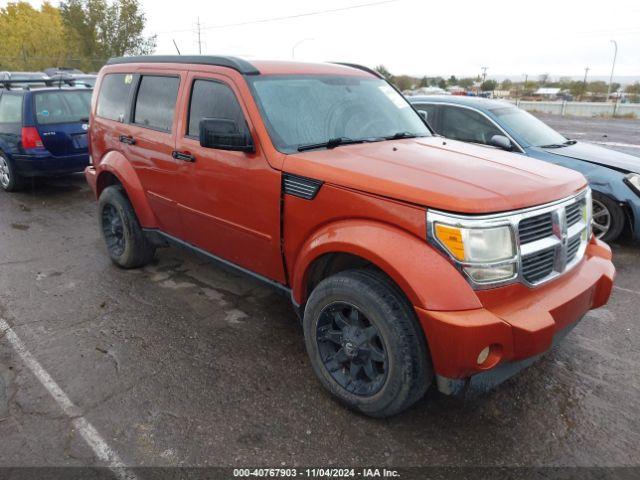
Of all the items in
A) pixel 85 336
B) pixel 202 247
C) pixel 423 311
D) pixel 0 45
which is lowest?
pixel 85 336

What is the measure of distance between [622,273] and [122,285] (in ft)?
16.3

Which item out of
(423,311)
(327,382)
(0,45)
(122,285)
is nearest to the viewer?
(423,311)

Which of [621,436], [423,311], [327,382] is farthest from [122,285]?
[621,436]

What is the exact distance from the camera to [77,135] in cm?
782

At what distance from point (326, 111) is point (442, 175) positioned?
1.20 m

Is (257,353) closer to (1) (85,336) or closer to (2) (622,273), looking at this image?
(1) (85,336)

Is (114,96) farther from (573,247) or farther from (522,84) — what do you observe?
(522,84)

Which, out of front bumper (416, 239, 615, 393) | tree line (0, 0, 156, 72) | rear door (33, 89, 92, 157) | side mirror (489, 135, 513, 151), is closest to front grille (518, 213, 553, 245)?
front bumper (416, 239, 615, 393)

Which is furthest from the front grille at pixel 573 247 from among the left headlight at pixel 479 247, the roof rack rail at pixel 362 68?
the roof rack rail at pixel 362 68

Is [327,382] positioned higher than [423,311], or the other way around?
→ [423,311]

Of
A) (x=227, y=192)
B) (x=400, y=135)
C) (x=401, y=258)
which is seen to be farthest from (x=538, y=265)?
(x=227, y=192)

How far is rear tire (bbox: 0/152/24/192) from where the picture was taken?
8.06 m

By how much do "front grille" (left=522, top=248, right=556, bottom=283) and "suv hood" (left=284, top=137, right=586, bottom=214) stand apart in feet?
0.88

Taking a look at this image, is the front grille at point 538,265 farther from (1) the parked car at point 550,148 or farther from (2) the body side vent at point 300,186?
(1) the parked car at point 550,148
